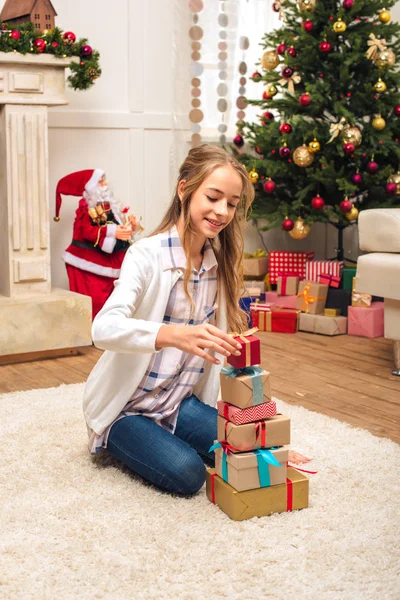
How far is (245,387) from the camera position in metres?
1.72

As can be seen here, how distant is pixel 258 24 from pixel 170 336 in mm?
3464

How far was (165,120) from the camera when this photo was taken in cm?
446

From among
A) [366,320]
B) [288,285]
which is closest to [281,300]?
[288,285]

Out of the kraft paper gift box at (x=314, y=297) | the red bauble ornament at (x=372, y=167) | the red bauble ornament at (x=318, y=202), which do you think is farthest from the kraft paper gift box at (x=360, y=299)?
the red bauble ornament at (x=372, y=167)

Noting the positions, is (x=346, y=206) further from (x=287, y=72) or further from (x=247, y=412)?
(x=247, y=412)

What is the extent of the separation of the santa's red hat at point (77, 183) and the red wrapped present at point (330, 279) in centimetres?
130

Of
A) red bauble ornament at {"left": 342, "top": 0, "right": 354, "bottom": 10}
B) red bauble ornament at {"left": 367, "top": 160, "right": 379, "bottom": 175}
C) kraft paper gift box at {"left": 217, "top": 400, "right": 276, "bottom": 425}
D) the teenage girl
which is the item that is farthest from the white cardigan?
red bauble ornament at {"left": 342, "top": 0, "right": 354, "bottom": 10}

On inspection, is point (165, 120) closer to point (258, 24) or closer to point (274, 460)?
point (258, 24)

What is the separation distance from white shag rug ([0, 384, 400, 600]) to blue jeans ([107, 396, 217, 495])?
0.15ft

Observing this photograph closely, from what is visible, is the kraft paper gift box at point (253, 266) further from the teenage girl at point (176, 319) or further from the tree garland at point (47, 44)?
the teenage girl at point (176, 319)

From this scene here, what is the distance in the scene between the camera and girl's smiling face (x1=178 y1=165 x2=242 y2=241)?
1867 mm

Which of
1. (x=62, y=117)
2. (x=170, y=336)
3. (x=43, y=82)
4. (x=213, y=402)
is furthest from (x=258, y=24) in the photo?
(x=170, y=336)

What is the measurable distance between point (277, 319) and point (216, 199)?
227 centimetres

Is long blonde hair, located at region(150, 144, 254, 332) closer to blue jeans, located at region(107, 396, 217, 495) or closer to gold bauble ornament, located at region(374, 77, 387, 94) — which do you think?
blue jeans, located at region(107, 396, 217, 495)
